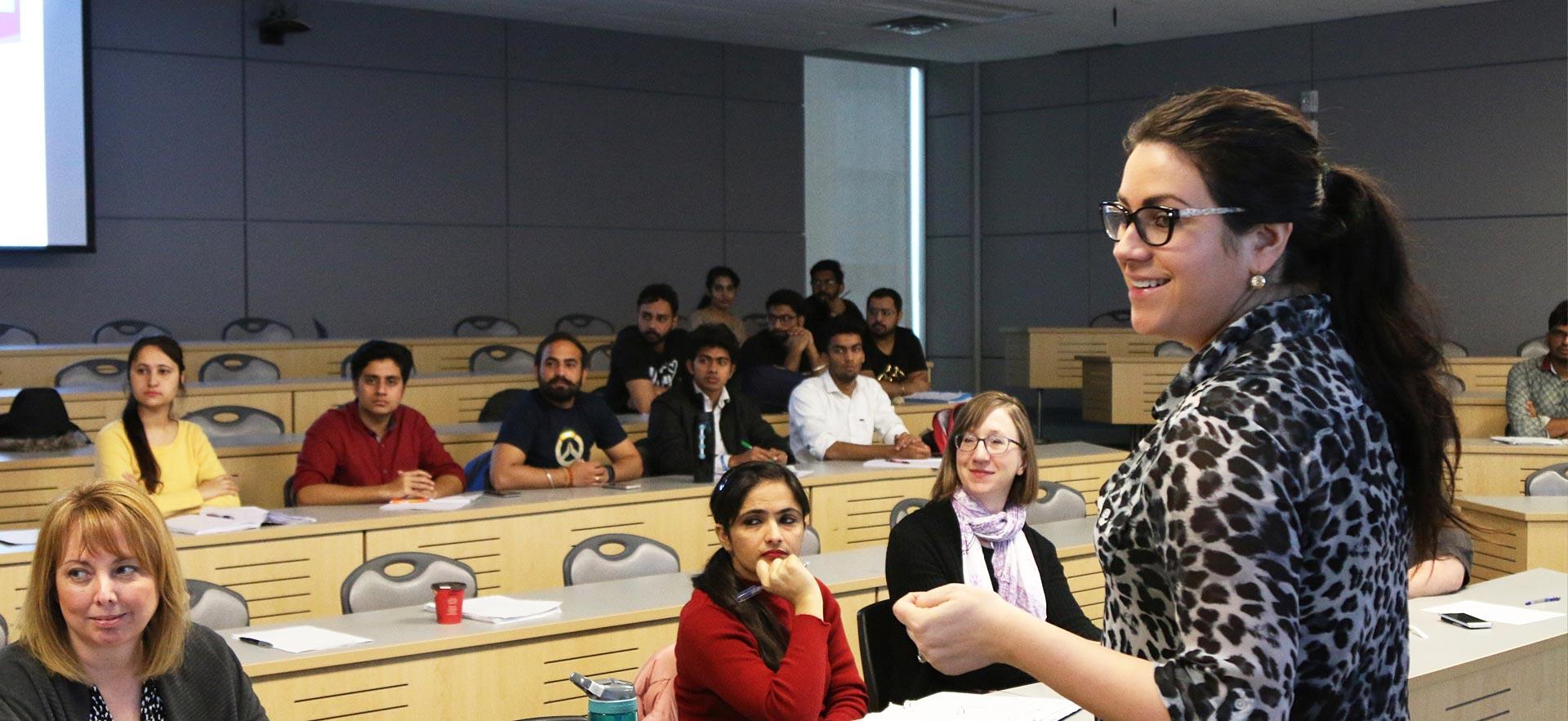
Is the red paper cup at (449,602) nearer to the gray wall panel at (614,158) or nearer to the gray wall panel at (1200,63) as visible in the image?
the gray wall panel at (614,158)

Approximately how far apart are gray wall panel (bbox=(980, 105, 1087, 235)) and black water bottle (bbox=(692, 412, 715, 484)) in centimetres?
775

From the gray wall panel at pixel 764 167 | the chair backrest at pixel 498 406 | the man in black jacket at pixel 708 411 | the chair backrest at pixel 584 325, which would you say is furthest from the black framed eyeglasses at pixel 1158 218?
the gray wall panel at pixel 764 167

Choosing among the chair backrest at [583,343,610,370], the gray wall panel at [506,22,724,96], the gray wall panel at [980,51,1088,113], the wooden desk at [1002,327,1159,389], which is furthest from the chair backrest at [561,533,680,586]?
the gray wall panel at [980,51,1088,113]

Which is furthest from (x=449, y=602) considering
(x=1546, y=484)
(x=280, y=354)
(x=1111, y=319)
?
(x=1111, y=319)

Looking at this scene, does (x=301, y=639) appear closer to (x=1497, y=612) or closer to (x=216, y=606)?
(x=216, y=606)

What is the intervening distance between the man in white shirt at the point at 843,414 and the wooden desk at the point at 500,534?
0.33 m

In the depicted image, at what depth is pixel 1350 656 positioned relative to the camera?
3.73 feet

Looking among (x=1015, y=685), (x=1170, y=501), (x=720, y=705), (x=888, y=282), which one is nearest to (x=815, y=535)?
(x=1015, y=685)

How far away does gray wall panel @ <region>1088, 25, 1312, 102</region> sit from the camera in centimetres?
1161

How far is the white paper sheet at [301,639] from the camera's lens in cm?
339

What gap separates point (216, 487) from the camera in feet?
16.8

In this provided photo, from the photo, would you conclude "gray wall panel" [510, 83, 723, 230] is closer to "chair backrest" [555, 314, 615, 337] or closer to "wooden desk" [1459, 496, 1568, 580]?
"chair backrest" [555, 314, 615, 337]

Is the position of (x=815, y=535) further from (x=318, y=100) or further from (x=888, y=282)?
(x=888, y=282)

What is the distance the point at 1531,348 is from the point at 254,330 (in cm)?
869
